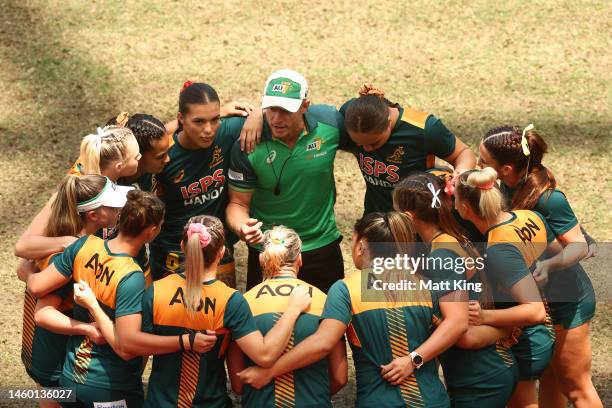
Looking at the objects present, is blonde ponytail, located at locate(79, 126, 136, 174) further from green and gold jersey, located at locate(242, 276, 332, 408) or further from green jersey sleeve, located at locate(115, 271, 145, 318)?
green and gold jersey, located at locate(242, 276, 332, 408)

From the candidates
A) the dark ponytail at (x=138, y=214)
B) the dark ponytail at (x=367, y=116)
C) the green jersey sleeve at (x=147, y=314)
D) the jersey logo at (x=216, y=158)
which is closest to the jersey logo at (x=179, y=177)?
the jersey logo at (x=216, y=158)

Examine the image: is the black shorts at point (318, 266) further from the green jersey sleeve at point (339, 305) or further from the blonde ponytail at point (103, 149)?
the green jersey sleeve at point (339, 305)

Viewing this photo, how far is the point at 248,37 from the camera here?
10977 mm

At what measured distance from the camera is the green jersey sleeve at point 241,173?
6441 millimetres

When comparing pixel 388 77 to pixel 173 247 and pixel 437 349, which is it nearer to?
pixel 173 247

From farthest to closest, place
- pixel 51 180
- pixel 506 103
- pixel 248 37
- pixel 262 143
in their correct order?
pixel 248 37, pixel 506 103, pixel 51 180, pixel 262 143

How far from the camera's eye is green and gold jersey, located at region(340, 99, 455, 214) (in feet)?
21.3

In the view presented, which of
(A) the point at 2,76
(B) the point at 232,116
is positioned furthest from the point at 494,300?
(A) the point at 2,76

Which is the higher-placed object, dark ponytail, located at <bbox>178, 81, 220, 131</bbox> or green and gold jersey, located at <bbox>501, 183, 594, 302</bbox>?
dark ponytail, located at <bbox>178, 81, 220, 131</bbox>

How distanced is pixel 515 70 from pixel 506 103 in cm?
59

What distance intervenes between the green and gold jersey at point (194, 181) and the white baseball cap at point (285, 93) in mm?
450

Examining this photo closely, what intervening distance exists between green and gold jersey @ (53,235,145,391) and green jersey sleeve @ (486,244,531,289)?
73.0 inches

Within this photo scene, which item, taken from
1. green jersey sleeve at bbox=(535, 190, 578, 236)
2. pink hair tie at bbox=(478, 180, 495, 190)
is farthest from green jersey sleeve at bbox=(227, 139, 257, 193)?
green jersey sleeve at bbox=(535, 190, 578, 236)

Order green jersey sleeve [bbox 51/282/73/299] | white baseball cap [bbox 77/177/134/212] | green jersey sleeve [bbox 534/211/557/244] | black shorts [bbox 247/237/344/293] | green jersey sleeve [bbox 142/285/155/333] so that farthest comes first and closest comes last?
black shorts [bbox 247/237/344/293] < green jersey sleeve [bbox 534/211/557/244] < white baseball cap [bbox 77/177/134/212] < green jersey sleeve [bbox 51/282/73/299] < green jersey sleeve [bbox 142/285/155/333]
